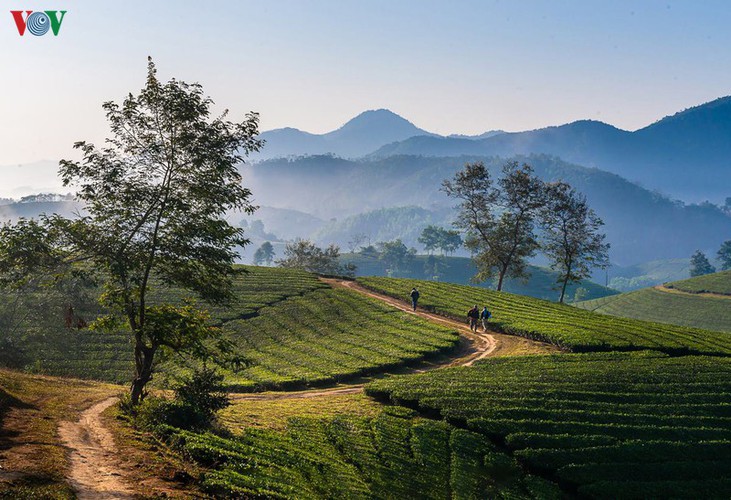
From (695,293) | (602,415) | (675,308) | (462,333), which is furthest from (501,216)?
(695,293)

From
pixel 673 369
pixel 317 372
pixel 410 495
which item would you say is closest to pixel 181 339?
pixel 410 495

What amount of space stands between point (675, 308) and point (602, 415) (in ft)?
365

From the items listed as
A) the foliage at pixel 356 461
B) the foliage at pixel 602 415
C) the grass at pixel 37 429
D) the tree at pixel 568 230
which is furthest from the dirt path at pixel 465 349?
the tree at pixel 568 230

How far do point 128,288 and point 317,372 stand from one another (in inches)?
670

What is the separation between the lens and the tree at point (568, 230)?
247 ft

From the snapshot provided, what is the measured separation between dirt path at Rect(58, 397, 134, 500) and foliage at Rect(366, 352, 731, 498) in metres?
15.6

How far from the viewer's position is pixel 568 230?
76.9 meters

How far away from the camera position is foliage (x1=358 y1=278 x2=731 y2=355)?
42.8 meters

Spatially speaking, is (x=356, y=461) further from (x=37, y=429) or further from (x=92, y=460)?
(x=37, y=429)

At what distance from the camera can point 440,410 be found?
28797mm

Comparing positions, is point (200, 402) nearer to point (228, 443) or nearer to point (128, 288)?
point (228, 443)

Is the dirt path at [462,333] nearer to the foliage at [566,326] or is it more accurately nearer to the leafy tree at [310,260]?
the foliage at [566,326]

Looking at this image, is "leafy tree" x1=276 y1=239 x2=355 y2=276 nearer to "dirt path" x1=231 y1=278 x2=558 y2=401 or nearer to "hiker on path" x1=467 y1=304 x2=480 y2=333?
"dirt path" x1=231 y1=278 x2=558 y2=401

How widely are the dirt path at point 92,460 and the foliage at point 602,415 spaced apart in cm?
1559
